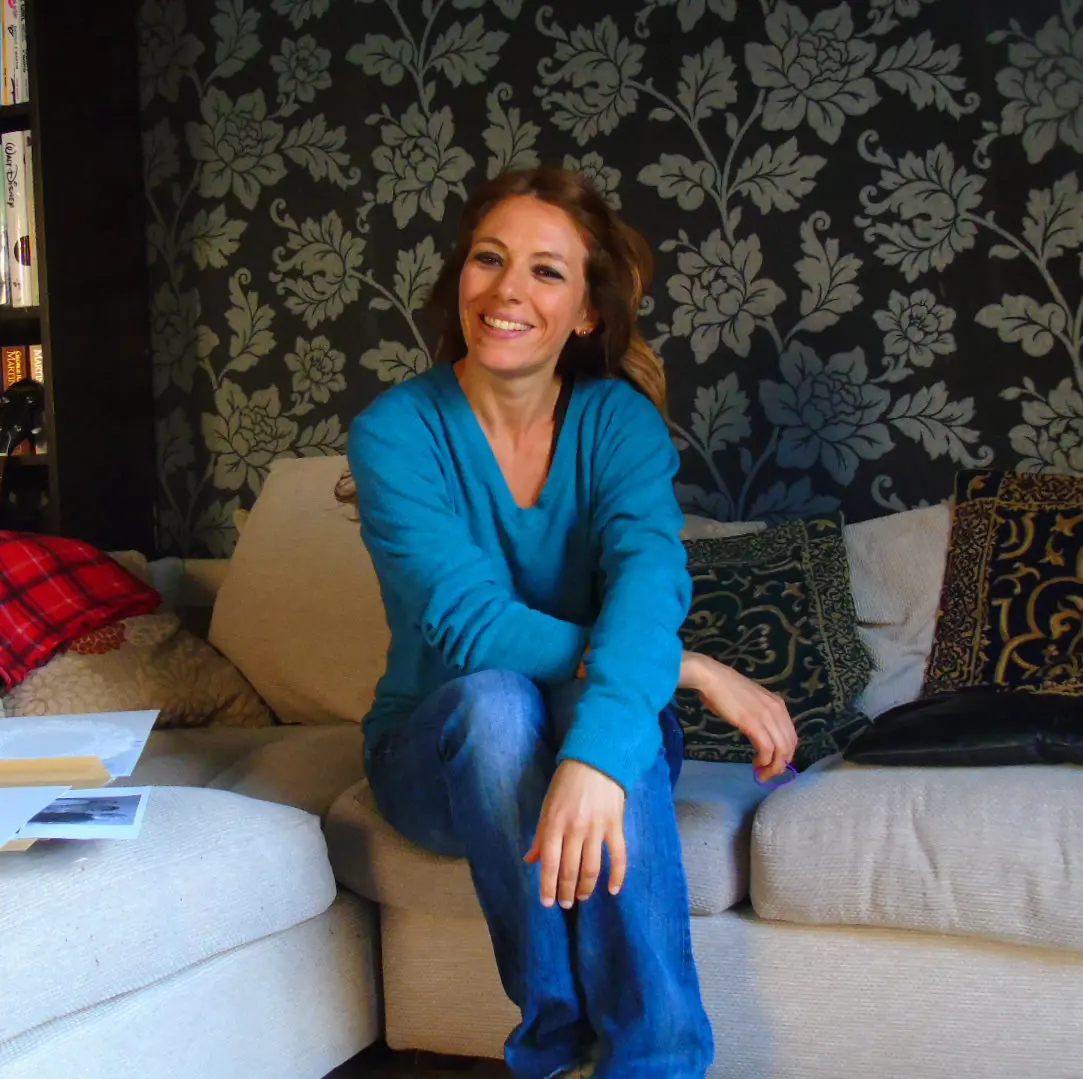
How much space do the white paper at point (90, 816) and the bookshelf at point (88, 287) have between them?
1.64 m

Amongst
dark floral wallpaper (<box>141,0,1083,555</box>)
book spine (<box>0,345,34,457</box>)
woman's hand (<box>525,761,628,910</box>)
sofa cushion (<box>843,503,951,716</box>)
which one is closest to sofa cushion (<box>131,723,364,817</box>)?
woman's hand (<box>525,761,628,910</box>)

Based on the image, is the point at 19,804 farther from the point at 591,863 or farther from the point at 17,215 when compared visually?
the point at 17,215

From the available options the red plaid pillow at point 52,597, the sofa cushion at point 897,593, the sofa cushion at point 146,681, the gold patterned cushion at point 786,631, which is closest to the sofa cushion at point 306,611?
the sofa cushion at point 146,681

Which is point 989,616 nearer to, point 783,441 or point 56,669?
point 783,441

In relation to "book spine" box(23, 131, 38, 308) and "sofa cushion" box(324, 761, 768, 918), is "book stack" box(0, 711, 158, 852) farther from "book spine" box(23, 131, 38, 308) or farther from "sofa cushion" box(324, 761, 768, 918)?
"book spine" box(23, 131, 38, 308)

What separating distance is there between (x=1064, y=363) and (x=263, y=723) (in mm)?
1563

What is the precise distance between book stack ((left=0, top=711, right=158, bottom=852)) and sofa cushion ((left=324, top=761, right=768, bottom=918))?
1.02 feet

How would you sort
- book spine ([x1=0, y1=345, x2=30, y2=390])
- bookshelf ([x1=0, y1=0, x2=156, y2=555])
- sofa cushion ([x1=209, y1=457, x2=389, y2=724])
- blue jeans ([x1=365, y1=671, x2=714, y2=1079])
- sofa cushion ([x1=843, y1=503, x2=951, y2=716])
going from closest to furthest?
1. blue jeans ([x1=365, y1=671, x2=714, y2=1079])
2. sofa cushion ([x1=843, y1=503, x2=951, y2=716])
3. sofa cushion ([x1=209, y1=457, x2=389, y2=724])
4. bookshelf ([x1=0, y1=0, x2=156, y2=555])
5. book spine ([x1=0, y1=345, x2=30, y2=390])

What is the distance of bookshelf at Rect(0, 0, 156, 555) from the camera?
2.65 metres

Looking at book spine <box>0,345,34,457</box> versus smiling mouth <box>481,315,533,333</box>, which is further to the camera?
book spine <box>0,345,34,457</box>

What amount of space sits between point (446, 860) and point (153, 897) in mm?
383

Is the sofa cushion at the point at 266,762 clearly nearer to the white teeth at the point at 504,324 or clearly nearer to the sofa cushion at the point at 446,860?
the sofa cushion at the point at 446,860

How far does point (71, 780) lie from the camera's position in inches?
46.3

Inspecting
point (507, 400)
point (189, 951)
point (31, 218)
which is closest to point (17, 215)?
point (31, 218)
